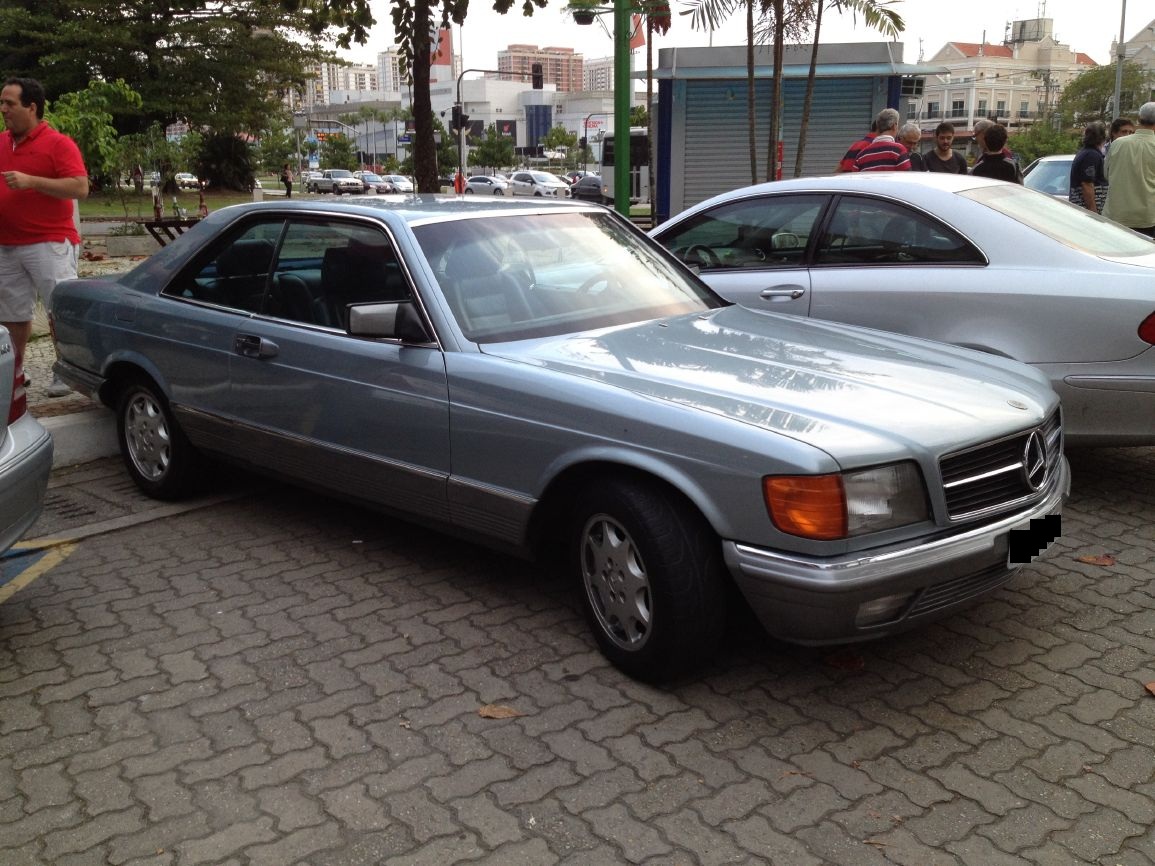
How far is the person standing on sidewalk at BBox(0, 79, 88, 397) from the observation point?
6.41 m

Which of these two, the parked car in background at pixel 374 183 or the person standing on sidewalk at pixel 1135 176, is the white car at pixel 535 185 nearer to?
the parked car in background at pixel 374 183

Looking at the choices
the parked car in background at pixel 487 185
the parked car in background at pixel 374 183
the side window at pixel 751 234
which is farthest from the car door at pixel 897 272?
the parked car in background at pixel 487 185

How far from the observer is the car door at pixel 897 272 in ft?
17.1

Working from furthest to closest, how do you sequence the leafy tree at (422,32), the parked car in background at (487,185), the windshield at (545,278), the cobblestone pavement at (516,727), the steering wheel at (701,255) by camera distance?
the parked car in background at (487,185) → the leafy tree at (422,32) → the steering wheel at (701,255) → the windshield at (545,278) → the cobblestone pavement at (516,727)

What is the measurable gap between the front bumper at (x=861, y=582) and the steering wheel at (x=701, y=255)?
3.13 metres

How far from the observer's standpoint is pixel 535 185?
5806cm

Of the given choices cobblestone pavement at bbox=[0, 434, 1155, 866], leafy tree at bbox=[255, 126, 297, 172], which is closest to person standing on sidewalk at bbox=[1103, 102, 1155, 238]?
cobblestone pavement at bbox=[0, 434, 1155, 866]

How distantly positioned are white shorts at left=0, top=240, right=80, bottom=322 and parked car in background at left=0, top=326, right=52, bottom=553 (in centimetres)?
273

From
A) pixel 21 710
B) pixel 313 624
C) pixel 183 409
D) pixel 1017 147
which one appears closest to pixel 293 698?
pixel 313 624

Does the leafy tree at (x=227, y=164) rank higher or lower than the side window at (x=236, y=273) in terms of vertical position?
higher

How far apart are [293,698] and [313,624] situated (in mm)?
569

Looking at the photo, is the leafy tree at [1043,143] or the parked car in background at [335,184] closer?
the leafy tree at [1043,143]

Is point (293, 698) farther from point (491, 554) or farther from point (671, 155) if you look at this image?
point (671, 155)

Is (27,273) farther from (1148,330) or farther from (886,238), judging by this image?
(1148,330)
